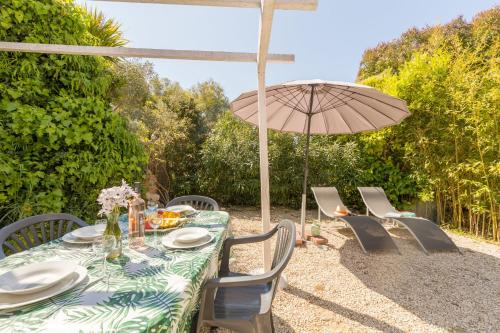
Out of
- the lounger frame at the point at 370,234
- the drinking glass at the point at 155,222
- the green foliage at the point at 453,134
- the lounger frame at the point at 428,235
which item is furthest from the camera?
the green foliage at the point at 453,134

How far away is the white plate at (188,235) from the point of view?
4.82 ft

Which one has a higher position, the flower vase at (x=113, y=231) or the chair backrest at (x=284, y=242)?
the flower vase at (x=113, y=231)

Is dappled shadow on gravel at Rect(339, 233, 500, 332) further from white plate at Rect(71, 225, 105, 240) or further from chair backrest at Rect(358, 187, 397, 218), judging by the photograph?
white plate at Rect(71, 225, 105, 240)

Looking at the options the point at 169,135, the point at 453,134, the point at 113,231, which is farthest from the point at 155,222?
the point at 453,134

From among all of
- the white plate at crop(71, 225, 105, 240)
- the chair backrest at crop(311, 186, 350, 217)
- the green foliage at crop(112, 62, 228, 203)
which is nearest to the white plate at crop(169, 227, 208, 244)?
the white plate at crop(71, 225, 105, 240)

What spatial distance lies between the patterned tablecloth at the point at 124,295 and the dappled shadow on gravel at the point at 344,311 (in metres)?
1.50

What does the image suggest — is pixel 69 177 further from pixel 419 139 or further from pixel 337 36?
pixel 337 36

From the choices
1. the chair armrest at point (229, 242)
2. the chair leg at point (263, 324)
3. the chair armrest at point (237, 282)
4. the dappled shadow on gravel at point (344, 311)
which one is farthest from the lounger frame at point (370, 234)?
the chair armrest at point (237, 282)

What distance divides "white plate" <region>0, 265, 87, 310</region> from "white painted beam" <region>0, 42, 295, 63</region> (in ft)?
6.02

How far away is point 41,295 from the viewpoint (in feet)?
2.99

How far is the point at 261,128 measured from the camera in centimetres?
239

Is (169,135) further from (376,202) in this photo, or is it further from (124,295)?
(124,295)

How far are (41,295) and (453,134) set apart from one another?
626 cm

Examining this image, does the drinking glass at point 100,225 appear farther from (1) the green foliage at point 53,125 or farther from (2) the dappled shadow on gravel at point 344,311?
(2) the dappled shadow on gravel at point 344,311
